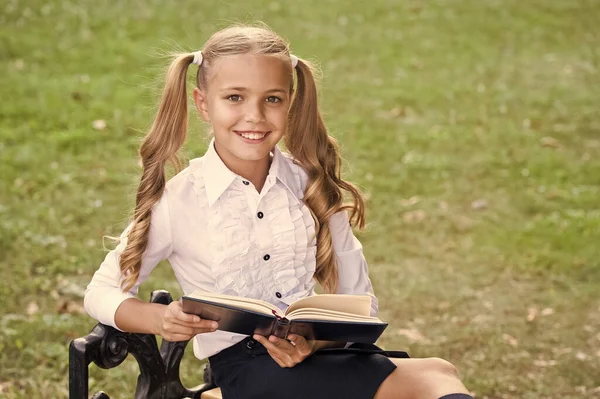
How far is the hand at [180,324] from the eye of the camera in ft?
8.62

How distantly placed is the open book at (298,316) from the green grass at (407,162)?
0.99 m

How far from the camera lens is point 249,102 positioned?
2.90 meters

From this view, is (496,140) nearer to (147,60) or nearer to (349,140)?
(349,140)

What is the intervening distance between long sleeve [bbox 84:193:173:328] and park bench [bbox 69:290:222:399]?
8cm

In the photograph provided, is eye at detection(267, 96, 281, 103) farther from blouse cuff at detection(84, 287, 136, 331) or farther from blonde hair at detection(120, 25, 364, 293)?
blouse cuff at detection(84, 287, 136, 331)

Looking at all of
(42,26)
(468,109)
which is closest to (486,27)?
(468,109)

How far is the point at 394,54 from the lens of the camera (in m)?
9.80

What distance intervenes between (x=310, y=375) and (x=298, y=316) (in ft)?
1.19

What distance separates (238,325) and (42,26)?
7884 mm

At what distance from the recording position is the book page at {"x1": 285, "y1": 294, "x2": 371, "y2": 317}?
8.55 feet

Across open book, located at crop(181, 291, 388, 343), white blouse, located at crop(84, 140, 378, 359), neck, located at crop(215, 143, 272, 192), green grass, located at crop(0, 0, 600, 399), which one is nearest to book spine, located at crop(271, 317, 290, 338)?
open book, located at crop(181, 291, 388, 343)

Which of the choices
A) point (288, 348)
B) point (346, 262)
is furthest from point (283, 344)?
point (346, 262)

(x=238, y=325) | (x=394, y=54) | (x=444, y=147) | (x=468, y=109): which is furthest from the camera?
(x=394, y=54)

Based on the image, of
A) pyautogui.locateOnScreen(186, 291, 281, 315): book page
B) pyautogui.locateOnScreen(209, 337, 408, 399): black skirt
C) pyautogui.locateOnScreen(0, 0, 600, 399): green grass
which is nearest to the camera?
pyautogui.locateOnScreen(186, 291, 281, 315): book page
